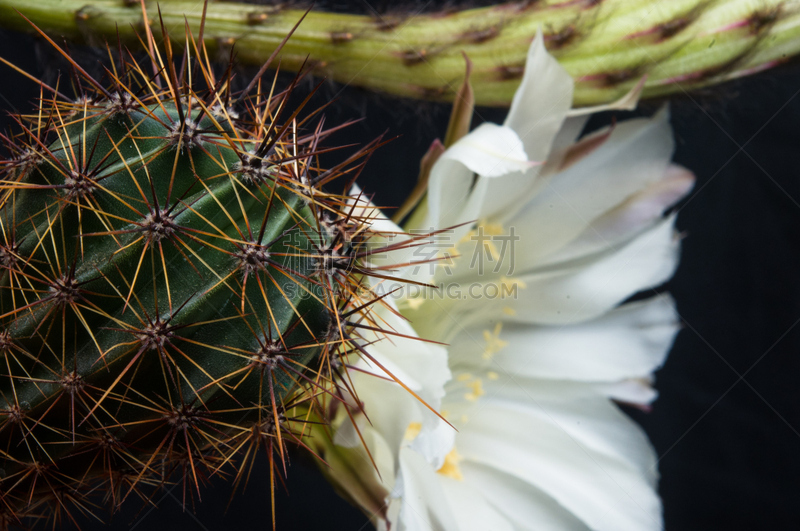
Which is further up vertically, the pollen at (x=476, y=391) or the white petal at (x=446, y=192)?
the white petal at (x=446, y=192)

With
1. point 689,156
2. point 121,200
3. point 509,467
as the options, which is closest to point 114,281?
point 121,200

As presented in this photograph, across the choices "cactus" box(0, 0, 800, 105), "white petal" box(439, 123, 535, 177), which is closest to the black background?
"cactus" box(0, 0, 800, 105)

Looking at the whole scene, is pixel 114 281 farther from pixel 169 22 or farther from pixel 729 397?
pixel 729 397

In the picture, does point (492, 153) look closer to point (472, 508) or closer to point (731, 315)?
point (472, 508)

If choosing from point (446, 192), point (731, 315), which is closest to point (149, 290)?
point (446, 192)

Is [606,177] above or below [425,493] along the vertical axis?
above

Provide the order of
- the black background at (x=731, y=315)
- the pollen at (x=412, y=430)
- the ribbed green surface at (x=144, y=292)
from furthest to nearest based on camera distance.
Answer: the black background at (x=731, y=315) → the pollen at (x=412, y=430) → the ribbed green surface at (x=144, y=292)

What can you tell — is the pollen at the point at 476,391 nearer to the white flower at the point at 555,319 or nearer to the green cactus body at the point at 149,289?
the white flower at the point at 555,319

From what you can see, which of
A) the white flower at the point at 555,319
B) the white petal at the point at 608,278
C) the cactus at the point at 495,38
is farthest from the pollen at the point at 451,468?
the cactus at the point at 495,38
